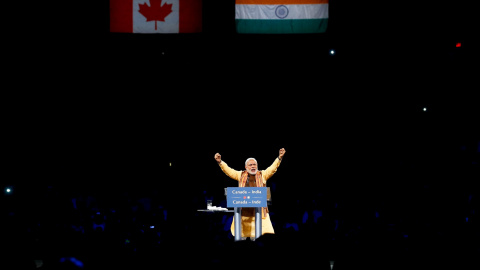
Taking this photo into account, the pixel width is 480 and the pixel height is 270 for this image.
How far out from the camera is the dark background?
32.8 ft

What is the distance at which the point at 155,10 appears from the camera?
9.30 meters

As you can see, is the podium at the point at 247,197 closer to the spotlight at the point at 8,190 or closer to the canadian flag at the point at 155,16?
the canadian flag at the point at 155,16

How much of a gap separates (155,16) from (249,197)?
4.09 m

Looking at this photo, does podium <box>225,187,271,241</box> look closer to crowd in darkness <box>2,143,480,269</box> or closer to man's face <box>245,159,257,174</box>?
crowd in darkness <box>2,143,480,269</box>

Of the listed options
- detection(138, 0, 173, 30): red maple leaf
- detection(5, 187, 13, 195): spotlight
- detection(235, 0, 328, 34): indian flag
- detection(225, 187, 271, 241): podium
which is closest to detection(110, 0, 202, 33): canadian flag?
detection(138, 0, 173, 30): red maple leaf

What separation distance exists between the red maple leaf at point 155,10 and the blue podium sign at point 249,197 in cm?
395

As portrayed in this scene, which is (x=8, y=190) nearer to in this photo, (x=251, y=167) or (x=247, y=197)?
(x=251, y=167)

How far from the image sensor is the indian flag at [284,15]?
890 centimetres

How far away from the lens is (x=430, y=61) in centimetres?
1046

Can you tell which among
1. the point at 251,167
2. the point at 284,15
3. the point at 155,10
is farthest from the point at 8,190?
the point at 284,15

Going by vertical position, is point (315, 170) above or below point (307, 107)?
below

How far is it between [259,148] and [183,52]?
2425 mm

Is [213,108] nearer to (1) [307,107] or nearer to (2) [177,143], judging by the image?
(2) [177,143]

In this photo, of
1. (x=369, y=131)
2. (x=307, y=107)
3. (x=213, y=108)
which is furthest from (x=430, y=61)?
(x=213, y=108)
